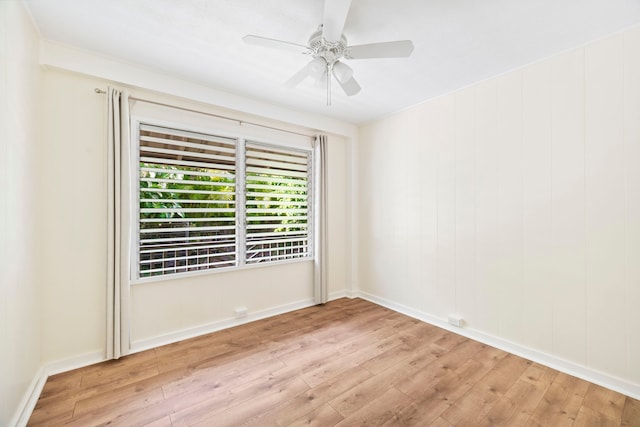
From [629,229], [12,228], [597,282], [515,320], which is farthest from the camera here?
[515,320]

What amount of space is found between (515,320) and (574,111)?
72.2 inches

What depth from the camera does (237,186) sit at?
305cm

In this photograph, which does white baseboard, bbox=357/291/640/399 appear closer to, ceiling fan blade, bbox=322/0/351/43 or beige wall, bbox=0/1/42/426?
ceiling fan blade, bbox=322/0/351/43

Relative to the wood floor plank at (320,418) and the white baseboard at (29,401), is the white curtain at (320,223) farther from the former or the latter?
the white baseboard at (29,401)

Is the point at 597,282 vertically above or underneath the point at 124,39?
underneath

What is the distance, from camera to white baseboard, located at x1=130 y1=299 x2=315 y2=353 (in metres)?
2.47

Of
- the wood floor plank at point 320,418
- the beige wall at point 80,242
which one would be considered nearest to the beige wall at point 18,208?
the beige wall at point 80,242

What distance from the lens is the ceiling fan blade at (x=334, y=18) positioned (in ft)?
4.62

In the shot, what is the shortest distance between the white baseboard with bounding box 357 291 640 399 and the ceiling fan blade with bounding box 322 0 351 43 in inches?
116

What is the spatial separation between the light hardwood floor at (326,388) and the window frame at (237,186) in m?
0.72

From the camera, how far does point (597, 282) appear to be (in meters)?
2.00

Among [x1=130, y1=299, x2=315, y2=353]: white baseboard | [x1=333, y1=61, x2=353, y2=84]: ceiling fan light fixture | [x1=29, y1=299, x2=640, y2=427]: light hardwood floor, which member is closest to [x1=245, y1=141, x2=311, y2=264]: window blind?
[x1=130, y1=299, x2=315, y2=353]: white baseboard

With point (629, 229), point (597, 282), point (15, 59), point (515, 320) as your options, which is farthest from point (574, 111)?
point (15, 59)

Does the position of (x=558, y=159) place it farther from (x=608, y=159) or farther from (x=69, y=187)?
(x=69, y=187)
